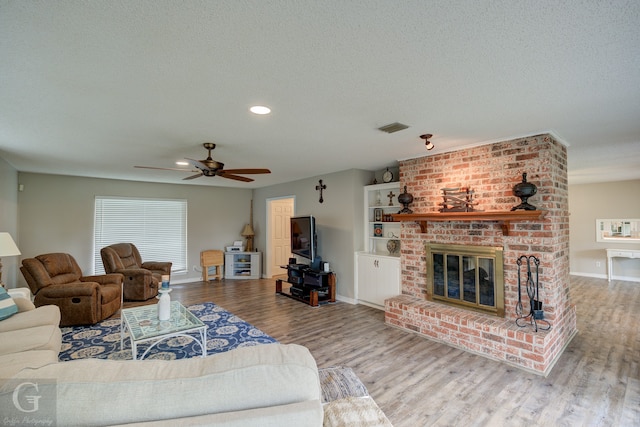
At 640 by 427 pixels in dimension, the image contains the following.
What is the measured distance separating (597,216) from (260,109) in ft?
27.7

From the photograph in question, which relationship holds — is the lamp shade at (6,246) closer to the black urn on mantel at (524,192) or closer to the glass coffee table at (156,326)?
the glass coffee table at (156,326)

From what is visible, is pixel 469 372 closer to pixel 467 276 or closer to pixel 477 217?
pixel 467 276

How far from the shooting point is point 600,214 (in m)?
6.99

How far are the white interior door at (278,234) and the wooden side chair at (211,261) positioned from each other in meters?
1.16

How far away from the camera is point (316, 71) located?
1812 millimetres

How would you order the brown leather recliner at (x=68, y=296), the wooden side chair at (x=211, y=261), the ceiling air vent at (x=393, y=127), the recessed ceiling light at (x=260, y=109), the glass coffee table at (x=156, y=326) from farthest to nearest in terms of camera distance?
1. the wooden side chair at (x=211, y=261)
2. the brown leather recliner at (x=68, y=296)
3. the ceiling air vent at (x=393, y=127)
4. the glass coffee table at (x=156, y=326)
5. the recessed ceiling light at (x=260, y=109)

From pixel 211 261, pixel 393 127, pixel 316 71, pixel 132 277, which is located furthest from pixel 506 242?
pixel 211 261

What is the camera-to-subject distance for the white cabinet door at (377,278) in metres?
4.56

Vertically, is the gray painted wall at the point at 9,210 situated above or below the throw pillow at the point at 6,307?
above

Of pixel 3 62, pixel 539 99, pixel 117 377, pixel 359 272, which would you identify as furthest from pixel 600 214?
pixel 3 62

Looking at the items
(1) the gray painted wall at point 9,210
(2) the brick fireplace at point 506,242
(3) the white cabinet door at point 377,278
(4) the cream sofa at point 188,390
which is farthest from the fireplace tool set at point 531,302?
(1) the gray painted wall at point 9,210

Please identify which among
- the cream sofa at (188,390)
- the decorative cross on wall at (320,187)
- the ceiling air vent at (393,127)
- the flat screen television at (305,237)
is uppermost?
the ceiling air vent at (393,127)

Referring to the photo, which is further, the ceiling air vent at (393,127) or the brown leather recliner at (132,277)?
the brown leather recliner at (132,277)

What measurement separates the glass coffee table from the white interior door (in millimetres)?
4075
